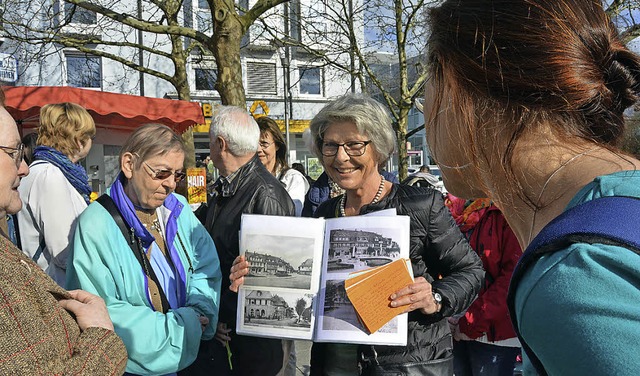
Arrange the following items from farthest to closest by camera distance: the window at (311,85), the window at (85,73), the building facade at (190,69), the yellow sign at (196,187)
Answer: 1. the window at (311,85)
2. the window at (85,73)
3. the building facade at (190,69)
4. the yellow sign at (196,187)

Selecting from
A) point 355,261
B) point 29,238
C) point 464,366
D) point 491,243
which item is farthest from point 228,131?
point 464,366

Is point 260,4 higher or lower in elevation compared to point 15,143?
higher

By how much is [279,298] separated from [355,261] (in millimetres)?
381

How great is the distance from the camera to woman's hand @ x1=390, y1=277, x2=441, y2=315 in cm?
190

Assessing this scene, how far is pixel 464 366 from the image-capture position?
3191 mm

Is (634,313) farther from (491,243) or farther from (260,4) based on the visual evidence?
(260,4)

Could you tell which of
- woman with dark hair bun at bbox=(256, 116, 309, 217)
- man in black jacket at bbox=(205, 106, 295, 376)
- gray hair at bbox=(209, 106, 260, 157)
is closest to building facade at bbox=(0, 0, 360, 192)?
woman with dark hair bun at bbox=(256, 116, 309, 217)

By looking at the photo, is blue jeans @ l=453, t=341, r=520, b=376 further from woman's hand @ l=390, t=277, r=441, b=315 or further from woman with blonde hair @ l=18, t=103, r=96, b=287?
woman with blonde hair @ l=18, t=103, r=96, b=287

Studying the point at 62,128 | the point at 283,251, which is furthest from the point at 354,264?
the point at 62,128

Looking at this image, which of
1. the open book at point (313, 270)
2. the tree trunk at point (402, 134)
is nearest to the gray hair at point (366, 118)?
the open book at point (313, 270)

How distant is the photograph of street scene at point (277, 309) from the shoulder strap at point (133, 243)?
1.28 feet

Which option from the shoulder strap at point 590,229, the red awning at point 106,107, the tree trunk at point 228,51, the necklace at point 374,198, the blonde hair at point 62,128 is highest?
the tree trunk at point 228,51

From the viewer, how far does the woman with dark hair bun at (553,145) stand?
23.3 inches

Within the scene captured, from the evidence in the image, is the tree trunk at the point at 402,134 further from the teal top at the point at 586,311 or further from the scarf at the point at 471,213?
the teal top at the point at 586,311
